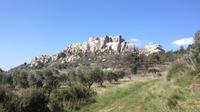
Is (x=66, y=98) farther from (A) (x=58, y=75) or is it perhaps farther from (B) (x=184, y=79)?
(A) (x=58, y=75)

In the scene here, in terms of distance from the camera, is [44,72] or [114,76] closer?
[44,72]

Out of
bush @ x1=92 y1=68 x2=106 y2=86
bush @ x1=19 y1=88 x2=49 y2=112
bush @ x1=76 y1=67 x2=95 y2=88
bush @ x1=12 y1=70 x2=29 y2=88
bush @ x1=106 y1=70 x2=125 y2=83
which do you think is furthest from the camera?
bush @ x1=106 y1=70 x2=125 y2=83

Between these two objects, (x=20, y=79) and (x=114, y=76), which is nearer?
(x=20, y=79)

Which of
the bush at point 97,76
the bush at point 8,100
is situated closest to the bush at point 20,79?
the bush at point 97,76

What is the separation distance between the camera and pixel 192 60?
24.7 m

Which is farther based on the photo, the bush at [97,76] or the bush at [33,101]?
the bush at [97,76]

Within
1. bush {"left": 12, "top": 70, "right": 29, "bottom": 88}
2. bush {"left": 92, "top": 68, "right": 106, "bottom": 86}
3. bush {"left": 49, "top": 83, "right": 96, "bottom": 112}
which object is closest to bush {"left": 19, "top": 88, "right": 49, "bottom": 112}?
bush {"left": 49, "top": 83, "right": 96, "bottom": 112}

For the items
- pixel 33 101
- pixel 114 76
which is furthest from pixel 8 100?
pixel 114 76

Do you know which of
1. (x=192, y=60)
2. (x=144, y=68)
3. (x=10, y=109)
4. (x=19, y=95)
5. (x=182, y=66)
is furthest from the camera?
(x=144, y=68)

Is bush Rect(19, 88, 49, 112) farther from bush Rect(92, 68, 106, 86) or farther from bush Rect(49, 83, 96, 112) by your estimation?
bush Rect(92, 68, 106, 86)

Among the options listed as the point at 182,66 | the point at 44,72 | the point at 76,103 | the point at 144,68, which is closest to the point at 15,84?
the point at 44,72

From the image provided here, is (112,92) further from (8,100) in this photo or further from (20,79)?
(20,79)

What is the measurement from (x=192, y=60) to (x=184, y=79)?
4225 mm

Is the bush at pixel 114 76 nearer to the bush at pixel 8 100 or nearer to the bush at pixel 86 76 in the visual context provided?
the bush at pixel 86 76
